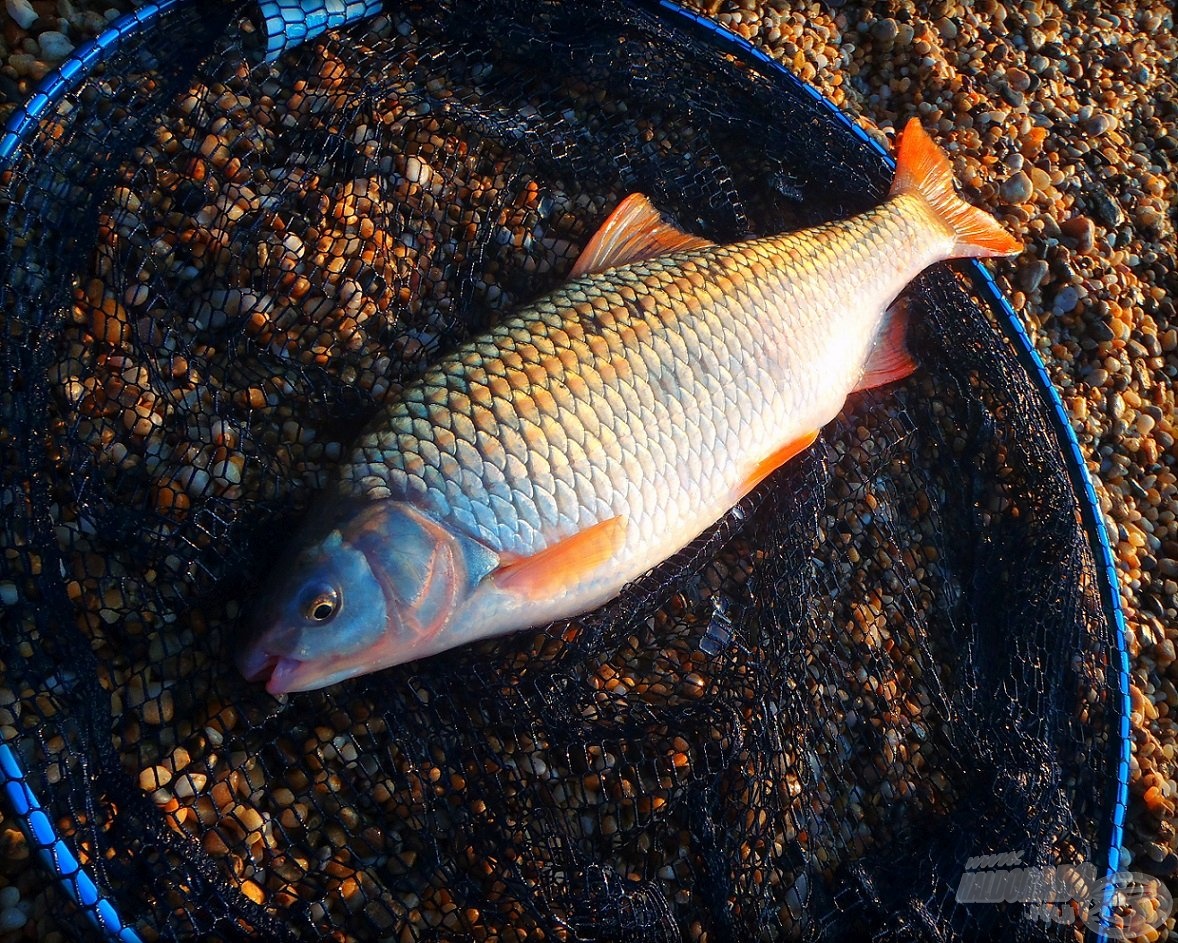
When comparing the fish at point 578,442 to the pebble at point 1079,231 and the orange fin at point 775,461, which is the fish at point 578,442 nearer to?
the orange fin at point 775,461

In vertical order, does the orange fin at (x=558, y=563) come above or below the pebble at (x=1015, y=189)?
above

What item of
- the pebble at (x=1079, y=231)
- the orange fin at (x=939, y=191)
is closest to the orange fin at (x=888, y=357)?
the orange fin at (x=939, y=191)

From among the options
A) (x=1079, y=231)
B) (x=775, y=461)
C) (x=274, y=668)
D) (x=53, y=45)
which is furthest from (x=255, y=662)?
(x=1079, y=231)

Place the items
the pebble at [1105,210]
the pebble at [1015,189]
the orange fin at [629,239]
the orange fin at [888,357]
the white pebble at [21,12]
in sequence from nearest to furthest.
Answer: the white pebble at [21,12], the orange fin at [629,239], the orange fin at [888,357], the pebble at [1015,189], the pebble at [1105,210]

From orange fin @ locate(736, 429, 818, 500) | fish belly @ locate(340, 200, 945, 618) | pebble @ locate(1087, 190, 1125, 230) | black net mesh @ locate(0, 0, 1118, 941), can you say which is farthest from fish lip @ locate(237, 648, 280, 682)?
pebble @ locate(1087, 190, 1125, 230)

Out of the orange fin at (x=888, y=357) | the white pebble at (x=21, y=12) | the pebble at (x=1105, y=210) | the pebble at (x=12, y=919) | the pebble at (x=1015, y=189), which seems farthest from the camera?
the pebble at (x=1105, y=210)

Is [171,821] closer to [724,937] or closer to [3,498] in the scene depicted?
[3,498]
